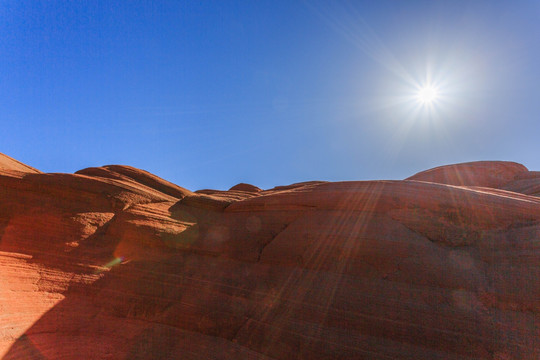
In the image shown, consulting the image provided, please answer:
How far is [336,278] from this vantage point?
6.76m

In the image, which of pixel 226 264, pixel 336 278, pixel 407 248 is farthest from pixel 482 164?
pixel 226 264

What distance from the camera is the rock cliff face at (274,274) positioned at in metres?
5.17

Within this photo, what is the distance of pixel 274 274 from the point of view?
7512 millimetres

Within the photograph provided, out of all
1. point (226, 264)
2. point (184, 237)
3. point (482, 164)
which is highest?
point (482, 164)

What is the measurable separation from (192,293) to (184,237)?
2.96 metres

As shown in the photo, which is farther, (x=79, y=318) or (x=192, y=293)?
(x=192, y=293)

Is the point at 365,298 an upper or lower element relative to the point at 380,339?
upper

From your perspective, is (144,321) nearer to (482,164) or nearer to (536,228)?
(536,228)

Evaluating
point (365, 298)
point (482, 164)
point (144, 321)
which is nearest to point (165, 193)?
point (144, 321)

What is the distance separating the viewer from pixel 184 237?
31.3 feet

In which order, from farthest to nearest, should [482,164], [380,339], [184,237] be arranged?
[482,164] < [184,237] < [380,339]

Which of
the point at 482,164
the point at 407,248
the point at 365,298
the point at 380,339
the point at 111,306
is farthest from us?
the point at 482,164

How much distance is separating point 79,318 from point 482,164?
38.2 m

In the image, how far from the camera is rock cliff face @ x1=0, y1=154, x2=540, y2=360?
5.17m
